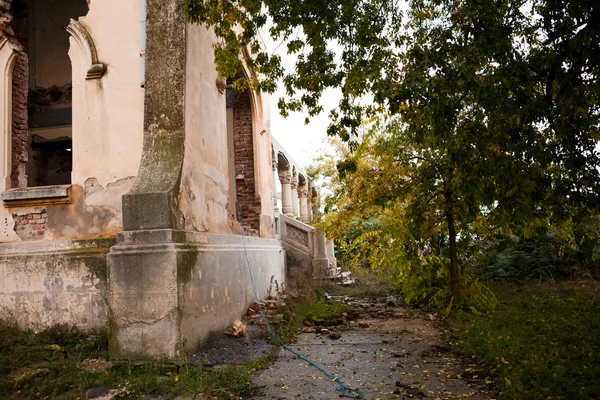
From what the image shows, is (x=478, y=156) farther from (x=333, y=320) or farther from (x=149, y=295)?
(x=333, y=320)

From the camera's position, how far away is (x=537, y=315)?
7.03 metres

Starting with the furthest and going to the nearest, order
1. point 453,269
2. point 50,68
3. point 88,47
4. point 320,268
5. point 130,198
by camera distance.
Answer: point 320,268 → point 50,68 → point 453,269 → point 88,47 → point 130,198

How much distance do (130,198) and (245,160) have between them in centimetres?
532

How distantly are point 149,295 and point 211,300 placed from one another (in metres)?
1.17

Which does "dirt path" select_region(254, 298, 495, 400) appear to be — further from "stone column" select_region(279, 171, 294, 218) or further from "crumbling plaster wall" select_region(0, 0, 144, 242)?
"stone column" select_region(279, 171, 294, 218)

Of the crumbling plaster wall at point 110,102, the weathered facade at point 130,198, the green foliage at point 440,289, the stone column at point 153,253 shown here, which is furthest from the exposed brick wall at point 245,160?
the stone column at point 153,253

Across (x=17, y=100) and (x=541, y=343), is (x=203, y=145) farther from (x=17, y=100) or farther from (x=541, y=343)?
(x=541, y=343)

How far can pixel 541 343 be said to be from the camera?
543 centimetres

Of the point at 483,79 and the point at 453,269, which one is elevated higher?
the point at 483,79

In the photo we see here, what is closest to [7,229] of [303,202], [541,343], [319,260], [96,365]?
[96,365]

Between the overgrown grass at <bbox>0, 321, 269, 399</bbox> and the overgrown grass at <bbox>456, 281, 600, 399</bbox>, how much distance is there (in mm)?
2613

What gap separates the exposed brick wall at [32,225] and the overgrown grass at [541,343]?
6105 mm

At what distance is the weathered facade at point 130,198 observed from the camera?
5.40 metres

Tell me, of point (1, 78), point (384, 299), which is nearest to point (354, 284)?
point (384, 299)
